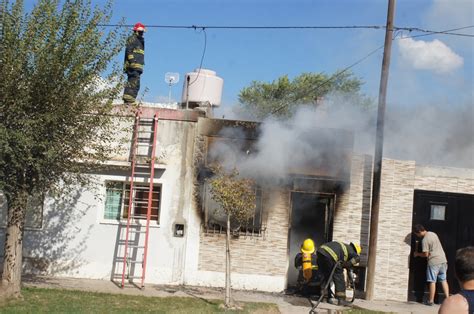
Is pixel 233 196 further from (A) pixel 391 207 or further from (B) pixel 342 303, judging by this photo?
(A) pixel 391 207

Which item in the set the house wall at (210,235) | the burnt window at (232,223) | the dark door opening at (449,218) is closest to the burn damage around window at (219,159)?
the burnt window at (232,223)

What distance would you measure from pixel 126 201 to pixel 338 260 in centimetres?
451

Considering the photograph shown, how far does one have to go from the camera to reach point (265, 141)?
1095cm

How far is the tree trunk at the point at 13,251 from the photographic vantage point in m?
8.52

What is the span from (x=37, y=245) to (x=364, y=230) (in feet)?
21.9

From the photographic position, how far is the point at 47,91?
798 centimetres

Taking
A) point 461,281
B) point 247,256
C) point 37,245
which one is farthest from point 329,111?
point 461,281

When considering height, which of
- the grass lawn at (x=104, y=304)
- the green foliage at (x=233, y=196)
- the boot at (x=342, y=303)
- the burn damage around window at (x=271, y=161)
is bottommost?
the grass lawn at (x=104, y=304)

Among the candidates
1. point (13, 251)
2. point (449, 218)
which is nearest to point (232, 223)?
point (13, 251)

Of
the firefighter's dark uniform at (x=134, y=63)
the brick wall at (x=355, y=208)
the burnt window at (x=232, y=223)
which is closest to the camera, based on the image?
the burnt window at (x=232, y=223)

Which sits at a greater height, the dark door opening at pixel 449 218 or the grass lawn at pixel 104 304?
the dark door opening at pixel 449 218

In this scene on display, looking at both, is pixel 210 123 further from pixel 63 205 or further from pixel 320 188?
pixel 63 205

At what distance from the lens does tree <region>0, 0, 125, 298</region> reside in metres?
7.83

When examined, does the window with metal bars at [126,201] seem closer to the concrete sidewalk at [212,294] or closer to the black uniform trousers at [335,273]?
the concrete sidewalk at [212,294]
